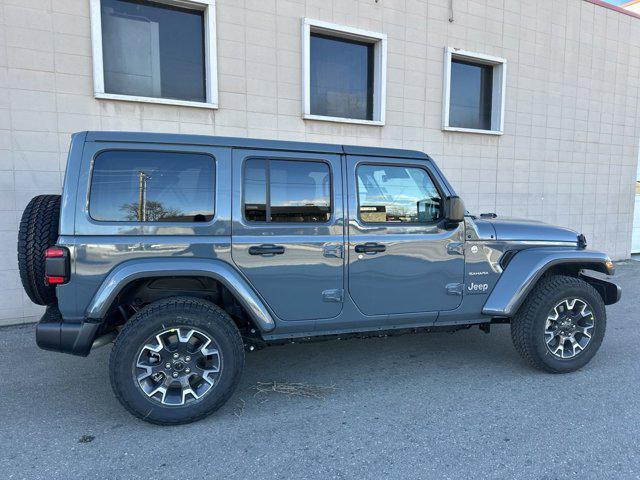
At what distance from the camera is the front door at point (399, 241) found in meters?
3.33

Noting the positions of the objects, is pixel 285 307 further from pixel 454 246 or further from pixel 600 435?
pixel 600 435

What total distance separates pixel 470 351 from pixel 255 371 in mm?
2248

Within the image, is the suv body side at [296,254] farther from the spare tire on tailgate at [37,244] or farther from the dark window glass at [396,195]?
the spare tire on tailgate at [37,244]

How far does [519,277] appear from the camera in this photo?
364 centimetres

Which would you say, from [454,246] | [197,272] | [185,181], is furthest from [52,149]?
[454,246]

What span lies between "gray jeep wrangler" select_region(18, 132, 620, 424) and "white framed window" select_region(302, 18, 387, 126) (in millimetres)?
3762

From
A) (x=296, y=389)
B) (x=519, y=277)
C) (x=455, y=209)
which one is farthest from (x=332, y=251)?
(x=519, y=277)

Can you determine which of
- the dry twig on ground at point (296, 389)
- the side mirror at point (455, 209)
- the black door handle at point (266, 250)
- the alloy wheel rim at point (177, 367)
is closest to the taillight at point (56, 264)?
the alloy wheel rim at point (177, 367)

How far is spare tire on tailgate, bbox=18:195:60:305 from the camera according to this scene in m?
2.85

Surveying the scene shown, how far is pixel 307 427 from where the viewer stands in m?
2.94

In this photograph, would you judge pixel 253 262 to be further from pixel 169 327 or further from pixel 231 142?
pixel 231 142

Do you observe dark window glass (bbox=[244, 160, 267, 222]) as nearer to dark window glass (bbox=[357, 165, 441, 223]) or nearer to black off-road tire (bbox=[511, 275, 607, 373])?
dark window glass (bbox=[357, 165, 441, 223])

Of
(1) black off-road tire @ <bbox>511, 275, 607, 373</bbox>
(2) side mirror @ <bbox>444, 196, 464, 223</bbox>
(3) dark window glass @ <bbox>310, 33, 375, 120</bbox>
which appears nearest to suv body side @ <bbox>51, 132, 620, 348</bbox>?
(2) side mirror @ <bbox>444, 196, 464, 223</bbox>

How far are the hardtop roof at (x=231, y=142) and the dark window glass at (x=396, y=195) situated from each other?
13 centimetres
